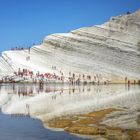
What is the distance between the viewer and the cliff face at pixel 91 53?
99750mm

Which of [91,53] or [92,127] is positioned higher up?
[91,53]

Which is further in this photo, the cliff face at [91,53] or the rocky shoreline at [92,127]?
the cliff face at [91,53]

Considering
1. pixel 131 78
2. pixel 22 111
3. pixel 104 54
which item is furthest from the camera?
pixel 104 54

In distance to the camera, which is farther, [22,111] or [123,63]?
[123,63]

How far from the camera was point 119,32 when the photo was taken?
363ft

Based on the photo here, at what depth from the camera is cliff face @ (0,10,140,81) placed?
9975cm

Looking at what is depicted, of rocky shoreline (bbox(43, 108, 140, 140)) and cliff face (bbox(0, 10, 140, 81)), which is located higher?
cliff face (bbox(0, 10, 140, 81))

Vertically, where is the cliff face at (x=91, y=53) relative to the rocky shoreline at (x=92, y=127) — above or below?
above

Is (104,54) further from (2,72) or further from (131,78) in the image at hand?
(2,72)

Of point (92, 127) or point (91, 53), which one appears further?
point (91, 53)

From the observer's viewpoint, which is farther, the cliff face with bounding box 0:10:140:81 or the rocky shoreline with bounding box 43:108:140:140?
the cliff face with bounding box 0:10:140:81

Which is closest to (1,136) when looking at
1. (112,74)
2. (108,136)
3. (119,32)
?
(108,136)

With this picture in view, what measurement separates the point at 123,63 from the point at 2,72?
27.1m

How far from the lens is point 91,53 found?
106m
